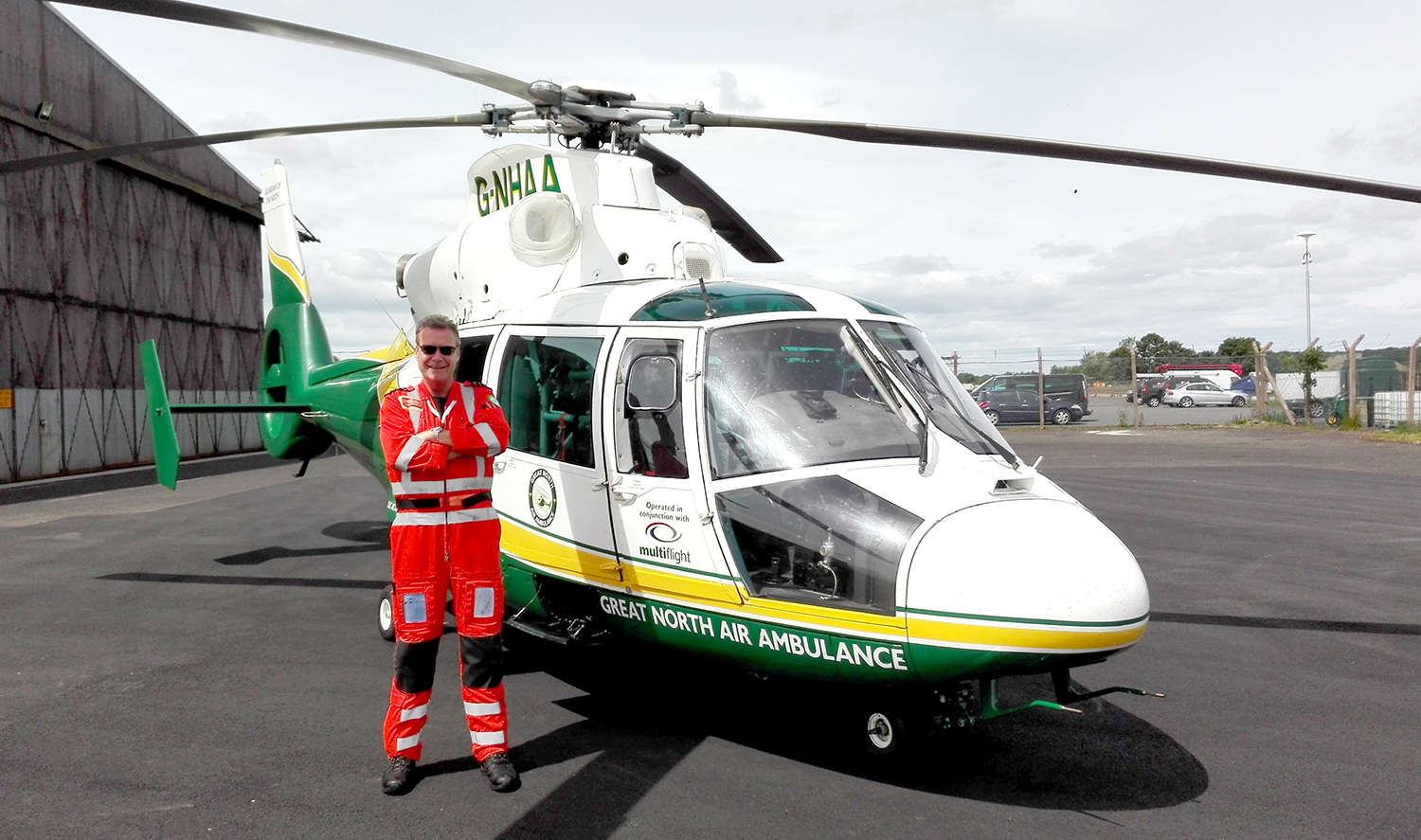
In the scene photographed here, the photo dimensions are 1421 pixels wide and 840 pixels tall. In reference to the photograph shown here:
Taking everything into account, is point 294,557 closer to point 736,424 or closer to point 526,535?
point 526,535

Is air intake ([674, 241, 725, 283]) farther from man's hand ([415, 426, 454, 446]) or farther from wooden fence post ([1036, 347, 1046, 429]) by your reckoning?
wooden fence post ([1036, 347, 1046, 429])

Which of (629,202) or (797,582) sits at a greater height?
(629,202)

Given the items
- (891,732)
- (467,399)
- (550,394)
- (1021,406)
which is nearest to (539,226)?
(550,394)

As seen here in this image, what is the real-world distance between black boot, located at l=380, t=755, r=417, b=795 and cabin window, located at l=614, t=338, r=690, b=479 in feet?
5.41

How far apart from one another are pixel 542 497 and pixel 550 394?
22.8 inches

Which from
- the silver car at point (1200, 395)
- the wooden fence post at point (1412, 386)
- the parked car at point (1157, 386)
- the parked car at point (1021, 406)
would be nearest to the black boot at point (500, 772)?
the wooden fence post at point (1412, 386)

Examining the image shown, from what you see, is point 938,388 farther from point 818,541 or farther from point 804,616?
point 804,616

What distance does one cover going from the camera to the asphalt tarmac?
148 inches

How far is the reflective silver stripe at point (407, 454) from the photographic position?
4.09 m

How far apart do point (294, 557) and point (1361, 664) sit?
9.10m

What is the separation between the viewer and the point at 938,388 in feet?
15.2

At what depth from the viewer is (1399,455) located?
17156 millimetres

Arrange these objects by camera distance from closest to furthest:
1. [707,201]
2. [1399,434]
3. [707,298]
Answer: [707,298], [707,201], [1399,434]

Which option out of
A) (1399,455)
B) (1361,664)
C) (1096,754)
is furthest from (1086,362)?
(1096,754)
